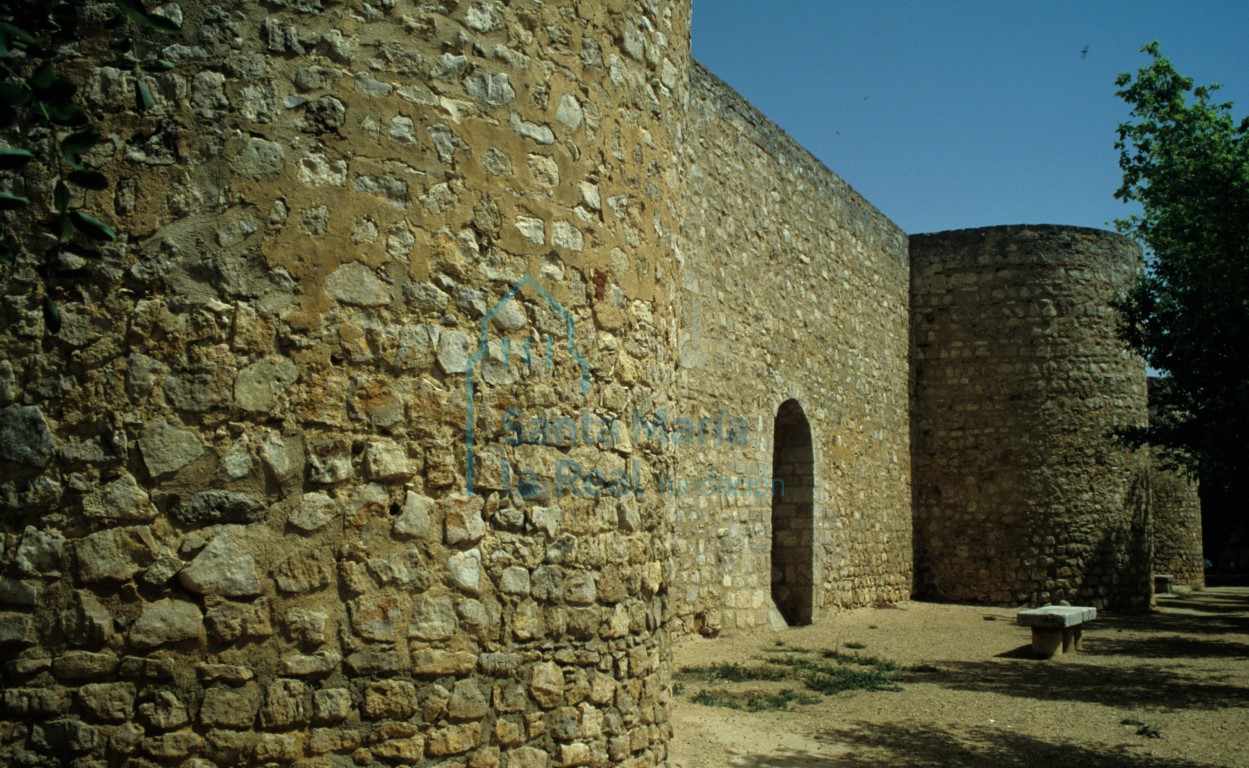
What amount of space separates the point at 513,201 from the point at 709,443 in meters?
6.25

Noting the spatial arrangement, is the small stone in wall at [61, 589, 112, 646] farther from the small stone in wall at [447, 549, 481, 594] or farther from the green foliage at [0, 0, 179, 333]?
the small stone in wall at [447, 549, 481, 594]

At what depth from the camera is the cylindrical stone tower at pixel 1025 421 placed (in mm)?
15000

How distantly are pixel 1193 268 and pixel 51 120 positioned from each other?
10.9 meters

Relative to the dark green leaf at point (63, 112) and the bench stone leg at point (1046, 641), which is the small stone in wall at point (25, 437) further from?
the bench stone leg at point (1046, 641)

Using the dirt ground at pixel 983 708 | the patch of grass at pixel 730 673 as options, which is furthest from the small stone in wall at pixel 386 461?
the patch of grass at pixel 730 673

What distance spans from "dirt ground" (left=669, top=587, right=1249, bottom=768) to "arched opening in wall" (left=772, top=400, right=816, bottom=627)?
0.49m

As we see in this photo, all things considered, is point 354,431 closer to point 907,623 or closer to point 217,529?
point 217,529

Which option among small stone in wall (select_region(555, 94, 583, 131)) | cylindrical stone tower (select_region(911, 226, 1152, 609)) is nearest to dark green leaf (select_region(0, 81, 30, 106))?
small stone in wall (select_region(555, 94, 583, 131))

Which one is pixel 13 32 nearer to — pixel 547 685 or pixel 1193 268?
pixel 547 685

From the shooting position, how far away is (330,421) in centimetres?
339

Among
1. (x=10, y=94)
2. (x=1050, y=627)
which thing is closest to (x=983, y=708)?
(x=1050, y=627)

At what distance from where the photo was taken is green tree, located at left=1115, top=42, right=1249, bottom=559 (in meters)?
8.84

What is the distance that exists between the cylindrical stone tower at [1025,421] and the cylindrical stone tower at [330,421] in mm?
12256

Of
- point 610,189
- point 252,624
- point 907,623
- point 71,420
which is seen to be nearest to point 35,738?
point 252,624
